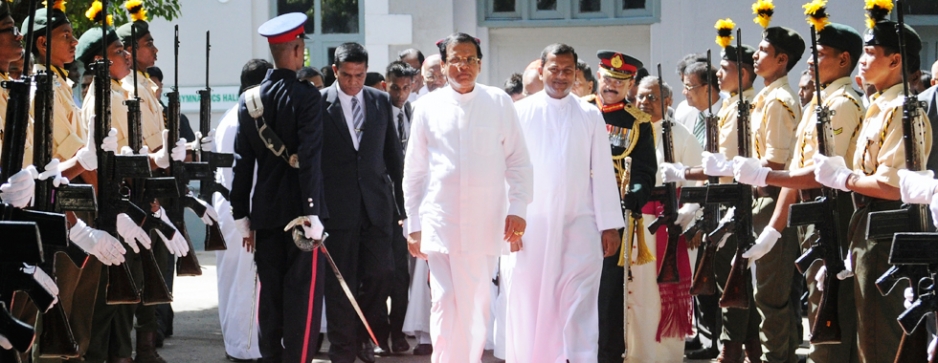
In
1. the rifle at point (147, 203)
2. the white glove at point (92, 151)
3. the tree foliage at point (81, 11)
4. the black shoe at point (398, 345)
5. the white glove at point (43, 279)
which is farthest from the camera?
the tree foliage at point (81, 11)

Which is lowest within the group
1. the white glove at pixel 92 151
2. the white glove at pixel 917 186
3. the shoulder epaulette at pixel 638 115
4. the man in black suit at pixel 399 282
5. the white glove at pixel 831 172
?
the man in black suit at pixel 399 282

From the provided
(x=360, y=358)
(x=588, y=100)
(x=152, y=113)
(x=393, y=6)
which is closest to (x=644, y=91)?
(x=588, y=100)

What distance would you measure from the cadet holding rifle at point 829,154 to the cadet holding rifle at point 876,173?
17 centimetres

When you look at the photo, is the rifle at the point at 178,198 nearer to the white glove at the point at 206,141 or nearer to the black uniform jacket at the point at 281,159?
the white glove at the point at 206,141

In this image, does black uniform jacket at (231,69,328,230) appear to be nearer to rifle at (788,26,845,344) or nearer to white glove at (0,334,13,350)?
white glove at (0,334,13,350)

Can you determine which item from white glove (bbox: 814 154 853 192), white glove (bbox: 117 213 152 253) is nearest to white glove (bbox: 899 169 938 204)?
white glove (bbox: 814 154 853 192)

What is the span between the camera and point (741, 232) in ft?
21.4

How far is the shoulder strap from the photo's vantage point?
6512mm

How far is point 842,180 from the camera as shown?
5.32 meters

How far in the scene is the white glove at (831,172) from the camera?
210 inches

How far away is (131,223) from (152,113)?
1624 mm

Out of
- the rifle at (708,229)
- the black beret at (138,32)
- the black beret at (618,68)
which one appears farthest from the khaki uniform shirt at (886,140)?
the black beret at (138,32)

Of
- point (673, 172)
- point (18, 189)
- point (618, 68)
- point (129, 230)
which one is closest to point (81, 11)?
point (129, 230)

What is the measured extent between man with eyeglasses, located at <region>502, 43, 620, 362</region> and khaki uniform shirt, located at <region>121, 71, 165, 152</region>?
2450mm
